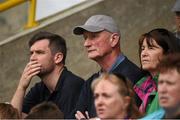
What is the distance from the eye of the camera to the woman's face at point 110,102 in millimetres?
5949

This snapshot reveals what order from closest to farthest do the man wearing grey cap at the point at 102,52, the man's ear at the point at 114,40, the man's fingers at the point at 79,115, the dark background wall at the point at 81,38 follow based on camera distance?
the man's fingers at the point at 79,115
the man wearing grey cap at the point at 102,52
the man's ear at the point at 114,40
the dark background wall at the point at 81,38

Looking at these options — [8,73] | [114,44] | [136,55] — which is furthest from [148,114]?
[8,73]

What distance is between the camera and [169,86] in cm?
570

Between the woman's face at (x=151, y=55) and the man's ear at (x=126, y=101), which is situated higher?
the woman's face at (x=151, y=55)

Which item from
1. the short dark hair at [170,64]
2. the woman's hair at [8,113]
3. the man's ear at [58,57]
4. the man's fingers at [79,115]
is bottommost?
the man's fingers at [79,115]

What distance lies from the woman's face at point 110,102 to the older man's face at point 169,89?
0.37m

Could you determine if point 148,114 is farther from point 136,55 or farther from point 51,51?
point 136,55

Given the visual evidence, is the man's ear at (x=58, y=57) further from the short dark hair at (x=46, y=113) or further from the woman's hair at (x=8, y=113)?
the short dark hair at (x=46, y=113)

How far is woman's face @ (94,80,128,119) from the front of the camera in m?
5.95

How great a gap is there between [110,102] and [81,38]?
385 centimetres

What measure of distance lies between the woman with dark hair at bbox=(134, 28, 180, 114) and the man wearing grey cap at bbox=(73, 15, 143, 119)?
0.20 meters

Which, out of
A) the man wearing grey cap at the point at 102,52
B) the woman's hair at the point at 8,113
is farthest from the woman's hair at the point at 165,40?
the woman's hair at the point at 8,113

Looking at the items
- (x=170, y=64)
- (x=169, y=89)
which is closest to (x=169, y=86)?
(x=169, y=89)

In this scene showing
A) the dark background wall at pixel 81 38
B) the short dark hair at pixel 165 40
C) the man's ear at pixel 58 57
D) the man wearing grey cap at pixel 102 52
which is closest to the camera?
the short dark hair at pixel 165 40
